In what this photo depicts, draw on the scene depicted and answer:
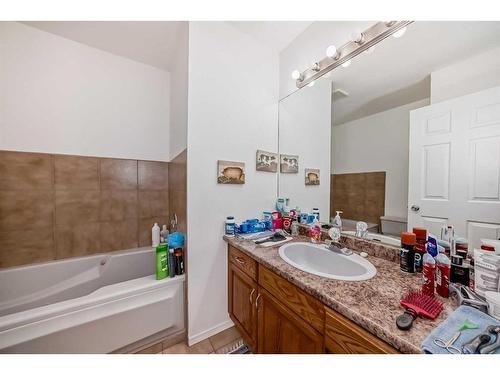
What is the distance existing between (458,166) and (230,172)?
1.27 m

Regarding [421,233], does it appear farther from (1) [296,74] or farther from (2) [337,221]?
(1) [296,74]

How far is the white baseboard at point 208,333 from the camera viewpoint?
1350mm

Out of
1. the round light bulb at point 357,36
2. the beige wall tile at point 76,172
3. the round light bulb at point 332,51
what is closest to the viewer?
the round light bulb at point 357,36

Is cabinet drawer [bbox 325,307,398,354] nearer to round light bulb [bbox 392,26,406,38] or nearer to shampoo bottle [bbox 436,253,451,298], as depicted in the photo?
shampoo bottle [bbox 436,253,451,298]

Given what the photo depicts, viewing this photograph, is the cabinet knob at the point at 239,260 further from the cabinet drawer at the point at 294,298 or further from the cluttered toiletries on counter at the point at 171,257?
the cluttered toiletries on counter at the point at 171,257

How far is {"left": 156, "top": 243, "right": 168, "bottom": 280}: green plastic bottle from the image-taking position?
1307mm

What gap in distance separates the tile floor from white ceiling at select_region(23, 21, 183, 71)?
2432mm

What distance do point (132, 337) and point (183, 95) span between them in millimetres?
1775

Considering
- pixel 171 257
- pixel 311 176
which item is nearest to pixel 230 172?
pixel 311 176

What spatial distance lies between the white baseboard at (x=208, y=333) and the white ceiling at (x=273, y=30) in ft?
7.97

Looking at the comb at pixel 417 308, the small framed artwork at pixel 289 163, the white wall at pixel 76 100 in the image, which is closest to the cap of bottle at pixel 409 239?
the comb at pixel 417 308

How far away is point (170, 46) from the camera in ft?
5.37

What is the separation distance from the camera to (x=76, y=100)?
1574 mm
